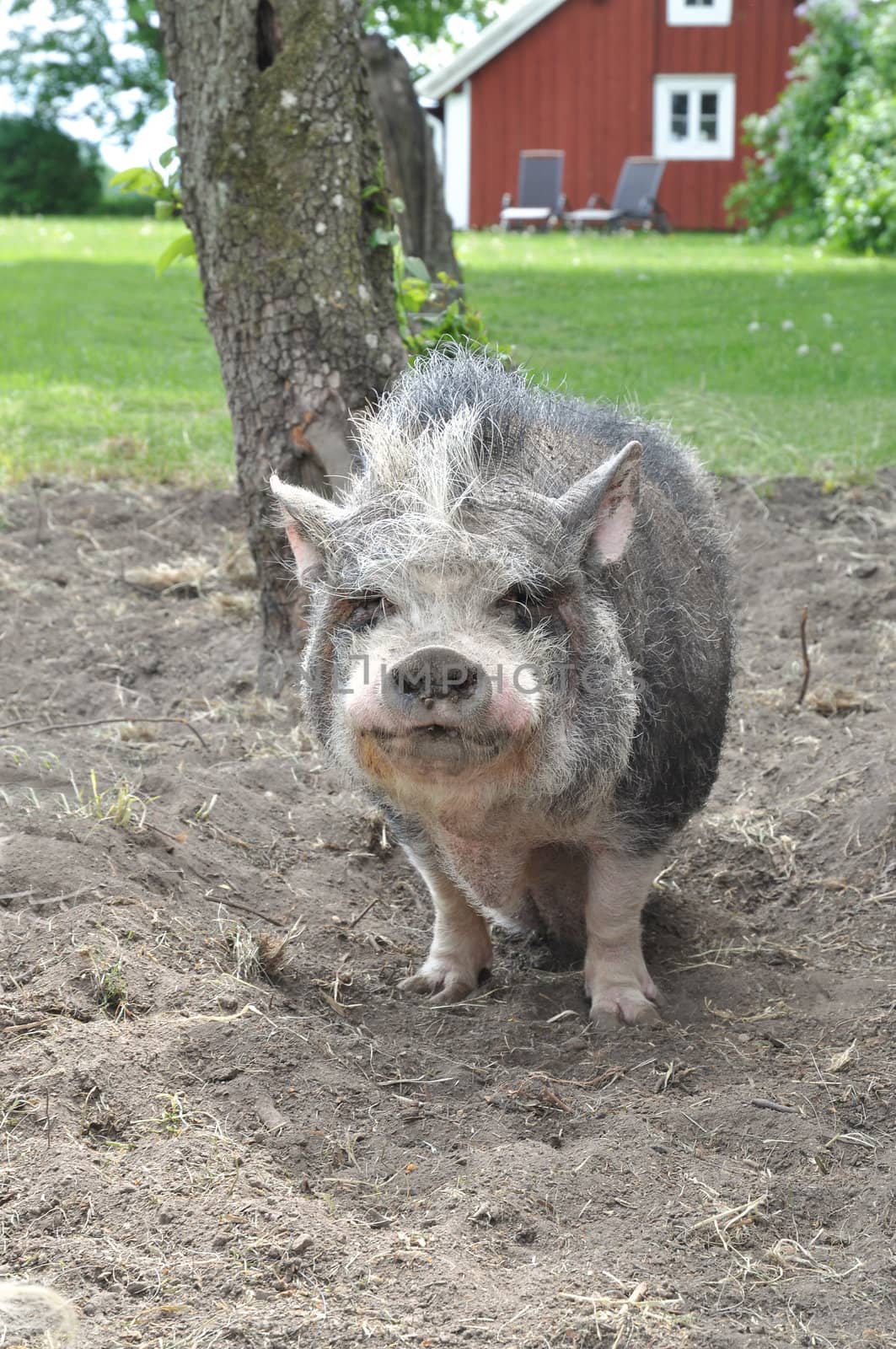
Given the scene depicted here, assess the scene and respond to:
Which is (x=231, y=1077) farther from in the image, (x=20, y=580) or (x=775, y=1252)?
(x=20, y=580)

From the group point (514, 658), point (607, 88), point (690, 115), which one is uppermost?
point (607, 88)

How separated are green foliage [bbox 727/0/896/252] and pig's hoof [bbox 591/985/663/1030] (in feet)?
63.0

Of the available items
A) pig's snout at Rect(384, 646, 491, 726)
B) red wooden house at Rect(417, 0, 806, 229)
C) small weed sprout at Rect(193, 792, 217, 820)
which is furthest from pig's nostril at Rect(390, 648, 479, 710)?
red wooden house at Rect(417, 0, 806, 229)

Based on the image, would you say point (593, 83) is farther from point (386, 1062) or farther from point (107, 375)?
point (386, 1062)

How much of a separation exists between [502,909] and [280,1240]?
1664 millimetres

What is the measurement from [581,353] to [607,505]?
350 inches

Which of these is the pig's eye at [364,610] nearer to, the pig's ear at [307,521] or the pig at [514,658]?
the pig at [514,658]

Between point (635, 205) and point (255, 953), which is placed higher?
point (635, 205)

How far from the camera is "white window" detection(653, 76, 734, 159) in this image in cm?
3525

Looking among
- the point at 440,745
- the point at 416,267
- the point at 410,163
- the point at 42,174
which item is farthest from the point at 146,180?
the point at 42,174

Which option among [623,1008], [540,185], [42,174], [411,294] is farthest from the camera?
[42,174]

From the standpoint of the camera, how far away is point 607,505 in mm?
3826

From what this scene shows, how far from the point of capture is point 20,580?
742 centimetres

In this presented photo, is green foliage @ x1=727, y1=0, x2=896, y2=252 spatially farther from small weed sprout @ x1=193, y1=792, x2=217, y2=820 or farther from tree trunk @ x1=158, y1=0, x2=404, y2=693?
small weed sprout @ x1=193, y1=792, x2=217, y2=820
